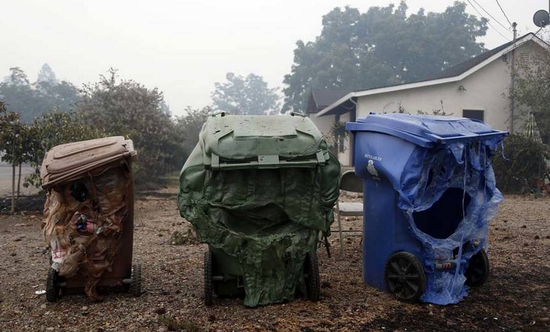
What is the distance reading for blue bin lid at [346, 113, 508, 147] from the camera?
4637 mm

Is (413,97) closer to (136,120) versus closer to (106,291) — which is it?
(136,120)

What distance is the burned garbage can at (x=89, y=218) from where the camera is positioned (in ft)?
15.7

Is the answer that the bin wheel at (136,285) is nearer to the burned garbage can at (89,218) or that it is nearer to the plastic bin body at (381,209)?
the burned garbage can at (89,218)

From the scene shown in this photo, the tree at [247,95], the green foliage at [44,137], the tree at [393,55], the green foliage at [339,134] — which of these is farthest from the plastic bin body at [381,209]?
the tree at [247,95]

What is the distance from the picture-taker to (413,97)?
18.6 m

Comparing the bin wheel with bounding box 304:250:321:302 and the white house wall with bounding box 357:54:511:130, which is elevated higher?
the white house wall with bounding box 357:54:511:130

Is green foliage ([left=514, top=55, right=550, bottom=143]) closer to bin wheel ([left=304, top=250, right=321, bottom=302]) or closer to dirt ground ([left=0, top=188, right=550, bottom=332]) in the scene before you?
dirt ground ([left=0, top=188, right=550, bottom=332])

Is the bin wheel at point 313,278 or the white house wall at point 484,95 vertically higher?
the white house wall at point 484,95

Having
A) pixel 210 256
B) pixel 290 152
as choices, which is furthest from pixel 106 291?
pixel 290 152

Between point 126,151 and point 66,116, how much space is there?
289 inches

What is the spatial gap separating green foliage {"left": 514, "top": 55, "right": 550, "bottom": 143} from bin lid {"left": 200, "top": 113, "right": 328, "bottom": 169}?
1381 cm

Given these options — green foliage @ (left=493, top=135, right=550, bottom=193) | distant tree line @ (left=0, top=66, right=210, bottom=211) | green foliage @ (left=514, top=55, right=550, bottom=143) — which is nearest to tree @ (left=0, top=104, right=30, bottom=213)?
distant tree line @ (left=0, top=66, right=210, bottom=211)

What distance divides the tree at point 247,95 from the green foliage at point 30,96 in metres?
50.3

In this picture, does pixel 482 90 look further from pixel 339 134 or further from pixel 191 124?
pixel 191 124
